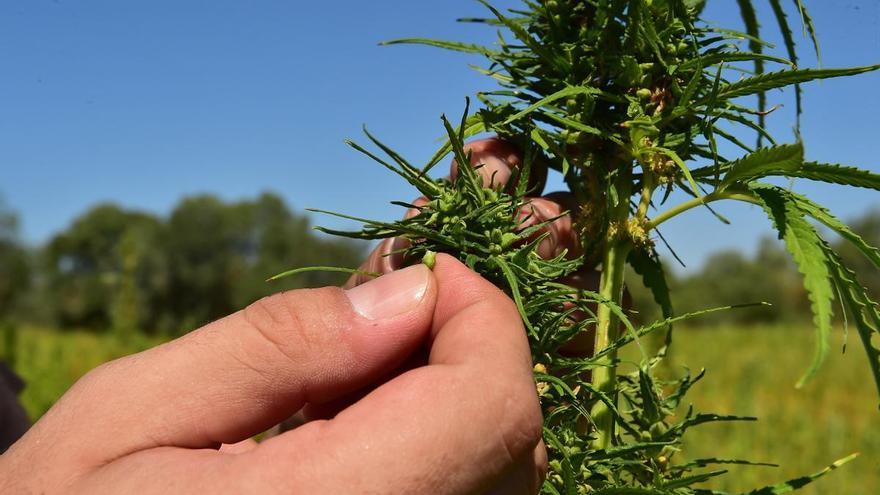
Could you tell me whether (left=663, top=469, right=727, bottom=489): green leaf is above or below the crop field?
above

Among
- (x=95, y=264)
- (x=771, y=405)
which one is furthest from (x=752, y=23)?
(x=95, y=264)

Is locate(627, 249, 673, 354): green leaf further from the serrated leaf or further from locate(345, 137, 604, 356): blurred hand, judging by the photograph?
the serrated leaf

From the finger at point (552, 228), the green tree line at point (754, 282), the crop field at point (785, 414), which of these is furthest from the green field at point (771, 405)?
the green tree line at point (754, 282)

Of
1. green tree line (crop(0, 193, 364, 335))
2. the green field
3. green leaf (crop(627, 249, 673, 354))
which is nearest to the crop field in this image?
the green field

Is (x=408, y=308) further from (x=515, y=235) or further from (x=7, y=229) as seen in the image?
(x=7, y=229)

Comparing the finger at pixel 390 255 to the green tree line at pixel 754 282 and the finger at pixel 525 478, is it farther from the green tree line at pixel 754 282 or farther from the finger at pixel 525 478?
the green tree line at pixel 754 282

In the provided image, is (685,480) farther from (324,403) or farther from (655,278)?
(324,403)

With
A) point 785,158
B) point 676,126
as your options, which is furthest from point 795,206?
point 676,126
